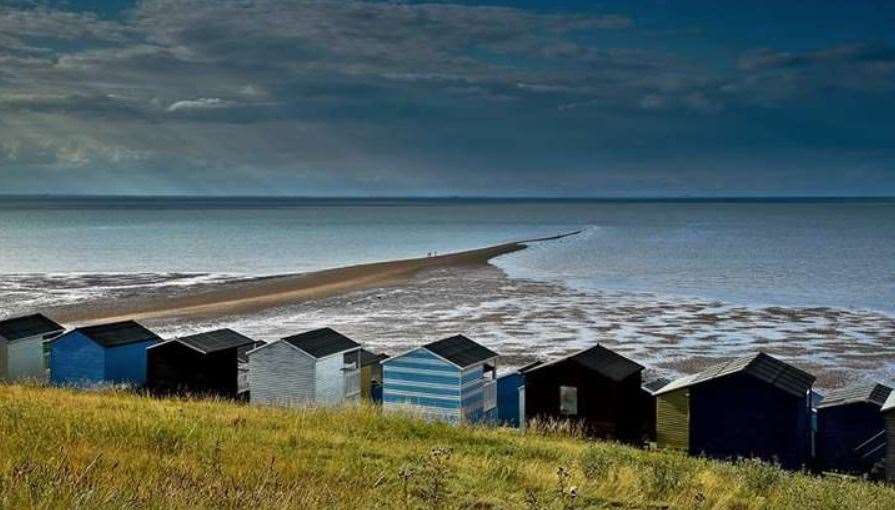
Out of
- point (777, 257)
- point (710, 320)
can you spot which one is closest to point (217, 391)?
point (710, 320)

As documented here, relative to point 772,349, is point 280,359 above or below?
above

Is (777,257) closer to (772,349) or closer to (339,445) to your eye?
(772,349)

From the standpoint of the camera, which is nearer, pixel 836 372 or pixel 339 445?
pixel 339 445

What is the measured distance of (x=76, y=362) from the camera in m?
28.0

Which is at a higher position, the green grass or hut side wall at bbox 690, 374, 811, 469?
the green grass

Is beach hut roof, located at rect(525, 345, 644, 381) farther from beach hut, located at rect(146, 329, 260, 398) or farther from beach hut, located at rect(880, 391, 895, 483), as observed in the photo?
beach hut, located at rect(146, 329, 260, 398)

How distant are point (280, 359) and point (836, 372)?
20.9m

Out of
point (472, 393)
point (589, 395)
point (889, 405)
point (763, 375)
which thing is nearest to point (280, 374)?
point (472, 393)

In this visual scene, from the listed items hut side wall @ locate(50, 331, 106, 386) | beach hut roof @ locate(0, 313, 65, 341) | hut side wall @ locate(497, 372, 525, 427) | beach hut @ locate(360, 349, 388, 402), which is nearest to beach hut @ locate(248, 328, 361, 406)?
beach hut @ locate(360, 349, 388, 402)

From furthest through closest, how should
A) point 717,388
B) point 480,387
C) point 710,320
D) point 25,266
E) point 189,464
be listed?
1. point 25,266
2. point 710,320
3. point 480,387
4. point 717,388
5. point 189,464

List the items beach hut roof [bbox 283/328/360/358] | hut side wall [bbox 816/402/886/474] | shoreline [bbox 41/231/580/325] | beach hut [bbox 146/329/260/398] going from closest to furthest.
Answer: hut side wall [bbox 816/402/886/474], beach hut roof [bbox 283/328/360/358], beach hut [bbox 146/329/260/398], shoreline [bbox 41/231/580/325]

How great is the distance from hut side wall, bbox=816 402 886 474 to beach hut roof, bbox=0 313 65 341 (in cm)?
2224

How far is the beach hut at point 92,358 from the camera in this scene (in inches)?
1098

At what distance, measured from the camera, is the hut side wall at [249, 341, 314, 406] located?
25703mm
